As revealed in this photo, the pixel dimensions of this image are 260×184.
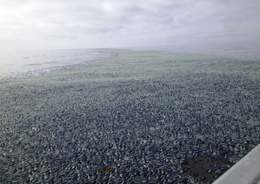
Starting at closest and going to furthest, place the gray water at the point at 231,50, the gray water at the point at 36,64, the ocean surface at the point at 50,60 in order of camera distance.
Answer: the gray water at the point at 36,64 → the ocean surface at the point at 50,60 → the gray water at the point at 231,50

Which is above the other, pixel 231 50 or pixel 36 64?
pixel 231 50

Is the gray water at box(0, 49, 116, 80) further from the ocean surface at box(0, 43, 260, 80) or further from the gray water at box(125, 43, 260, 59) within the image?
the gray water at box(125, 43, 260, 59)

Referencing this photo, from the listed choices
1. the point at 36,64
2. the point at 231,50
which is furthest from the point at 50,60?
the point at 231,50

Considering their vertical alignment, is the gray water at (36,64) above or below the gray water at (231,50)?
below

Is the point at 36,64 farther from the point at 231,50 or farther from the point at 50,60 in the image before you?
the point at 231,50

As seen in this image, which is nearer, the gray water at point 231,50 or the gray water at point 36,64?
the gray water at point 36,64

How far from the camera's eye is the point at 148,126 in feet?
15.7

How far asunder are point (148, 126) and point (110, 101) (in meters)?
2.57

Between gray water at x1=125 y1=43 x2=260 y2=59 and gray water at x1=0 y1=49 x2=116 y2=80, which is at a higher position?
gray water at x1=125 y1=43 x2=260 y2=59

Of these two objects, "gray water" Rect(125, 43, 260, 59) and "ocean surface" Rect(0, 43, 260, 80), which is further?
"gray water" Rect(125, 43, 260, 59)

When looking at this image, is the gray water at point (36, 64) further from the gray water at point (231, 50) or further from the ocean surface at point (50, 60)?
the gray water at point (231, 50)

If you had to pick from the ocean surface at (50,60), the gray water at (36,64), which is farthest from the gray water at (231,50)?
the gray water at (36,64)

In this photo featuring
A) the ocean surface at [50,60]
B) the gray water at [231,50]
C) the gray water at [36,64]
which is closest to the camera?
the gray water at [36,64]

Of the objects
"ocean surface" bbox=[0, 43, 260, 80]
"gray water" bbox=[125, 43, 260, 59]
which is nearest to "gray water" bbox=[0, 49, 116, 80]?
"ocean surface" bbox=[0, 43, 260, 80]
